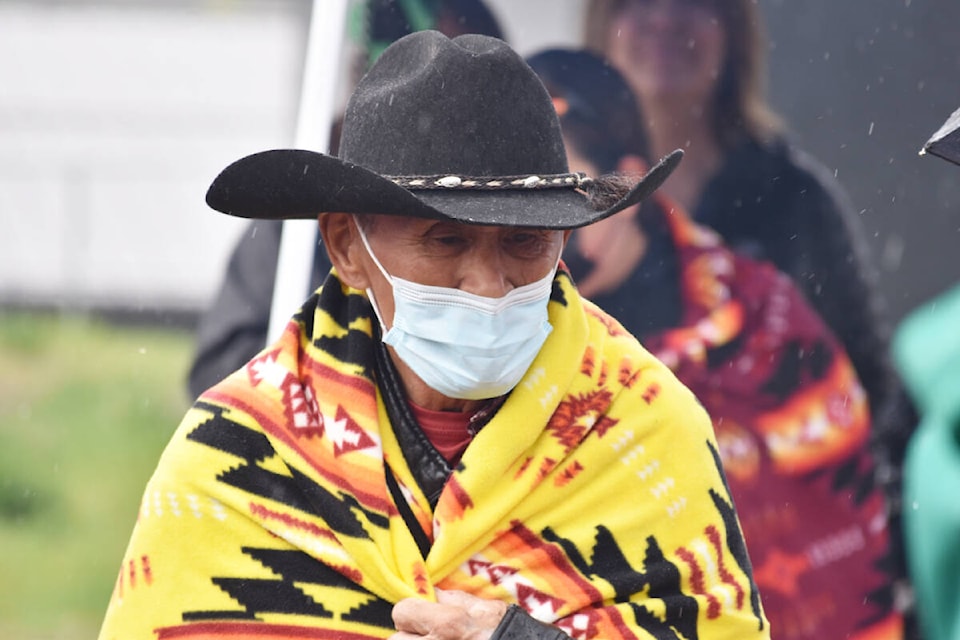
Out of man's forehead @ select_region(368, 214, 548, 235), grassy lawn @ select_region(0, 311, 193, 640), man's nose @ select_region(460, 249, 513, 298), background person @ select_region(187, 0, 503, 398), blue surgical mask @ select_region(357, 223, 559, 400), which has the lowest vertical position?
grassy lawn @ select_region(0, 311, 193, 640)

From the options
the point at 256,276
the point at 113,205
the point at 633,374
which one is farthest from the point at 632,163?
the point at 113,205

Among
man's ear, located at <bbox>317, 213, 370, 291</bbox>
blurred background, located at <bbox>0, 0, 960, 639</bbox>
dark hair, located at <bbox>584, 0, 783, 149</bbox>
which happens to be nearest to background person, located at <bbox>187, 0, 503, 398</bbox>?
dark hair, located at <bbox>584, 0, 783, 149</bbox>

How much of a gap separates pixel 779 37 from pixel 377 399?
309cm

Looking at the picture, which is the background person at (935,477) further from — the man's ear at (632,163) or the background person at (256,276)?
the background person at (256,276)

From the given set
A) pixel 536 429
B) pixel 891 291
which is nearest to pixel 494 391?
pixel 536 429

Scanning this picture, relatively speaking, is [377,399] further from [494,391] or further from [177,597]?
[177,597]

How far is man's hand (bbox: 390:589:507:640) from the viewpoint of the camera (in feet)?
10.4

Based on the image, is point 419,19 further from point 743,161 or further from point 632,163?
point 743,161

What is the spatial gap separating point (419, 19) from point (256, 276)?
3.28 feet

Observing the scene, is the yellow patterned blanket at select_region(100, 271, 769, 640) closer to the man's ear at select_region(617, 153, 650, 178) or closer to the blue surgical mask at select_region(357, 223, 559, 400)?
the blue surgical mask at select_region(357, 223, 559, 400)

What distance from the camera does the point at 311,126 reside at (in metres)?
5.47

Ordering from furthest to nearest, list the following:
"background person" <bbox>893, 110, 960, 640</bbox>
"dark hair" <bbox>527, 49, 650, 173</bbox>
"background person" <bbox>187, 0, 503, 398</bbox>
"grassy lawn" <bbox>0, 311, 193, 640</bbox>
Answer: "grassy lawn" <bbox>0, 311, 193, 640</bbox> → "dark hair" <bbox>527, 49, 650, 173</bbox> → "background person" <bbox>187, 0, 503, 398</bbox> → "background person" <bbox>893, 110, 960, 640</bbox>

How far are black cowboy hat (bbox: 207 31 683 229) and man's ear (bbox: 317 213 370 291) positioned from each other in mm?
64

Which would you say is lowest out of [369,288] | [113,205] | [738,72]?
[113,205]
